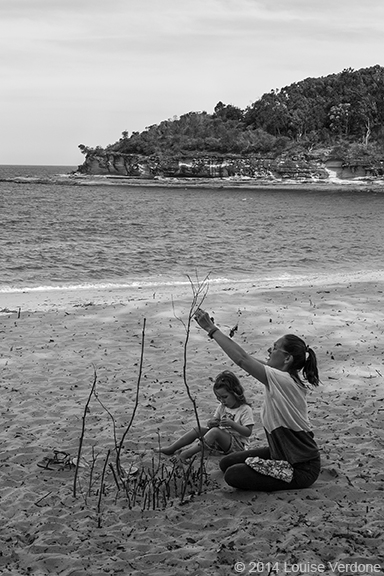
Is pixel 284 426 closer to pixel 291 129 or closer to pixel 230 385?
pixel 230 385

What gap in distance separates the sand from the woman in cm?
14

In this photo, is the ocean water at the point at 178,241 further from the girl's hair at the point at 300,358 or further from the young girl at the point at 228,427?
the girl's hair at the point at 300,358

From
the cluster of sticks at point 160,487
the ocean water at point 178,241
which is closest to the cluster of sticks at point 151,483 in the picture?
the cluster of sticks at point 160,487

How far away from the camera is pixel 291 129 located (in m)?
103

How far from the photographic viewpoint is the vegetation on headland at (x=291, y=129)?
94769mm

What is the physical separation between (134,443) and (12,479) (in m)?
1.12

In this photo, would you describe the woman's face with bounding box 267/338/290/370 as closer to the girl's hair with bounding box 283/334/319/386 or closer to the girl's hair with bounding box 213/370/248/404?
the girl's hair with bounding box 283/334/319/386

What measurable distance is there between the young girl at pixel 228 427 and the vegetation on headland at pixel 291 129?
282 ft

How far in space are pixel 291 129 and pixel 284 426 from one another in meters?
104

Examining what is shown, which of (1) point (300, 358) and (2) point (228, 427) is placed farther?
(2) point (228, 427)

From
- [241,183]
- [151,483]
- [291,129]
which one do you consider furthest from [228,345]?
[291,129]

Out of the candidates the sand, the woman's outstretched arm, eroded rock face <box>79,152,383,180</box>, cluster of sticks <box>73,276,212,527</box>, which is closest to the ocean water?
the sand

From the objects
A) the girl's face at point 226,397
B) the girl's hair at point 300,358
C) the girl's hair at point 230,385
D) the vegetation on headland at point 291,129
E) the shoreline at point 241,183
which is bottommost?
the girl's face at point 226,397

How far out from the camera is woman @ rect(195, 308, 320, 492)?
4109 mm
